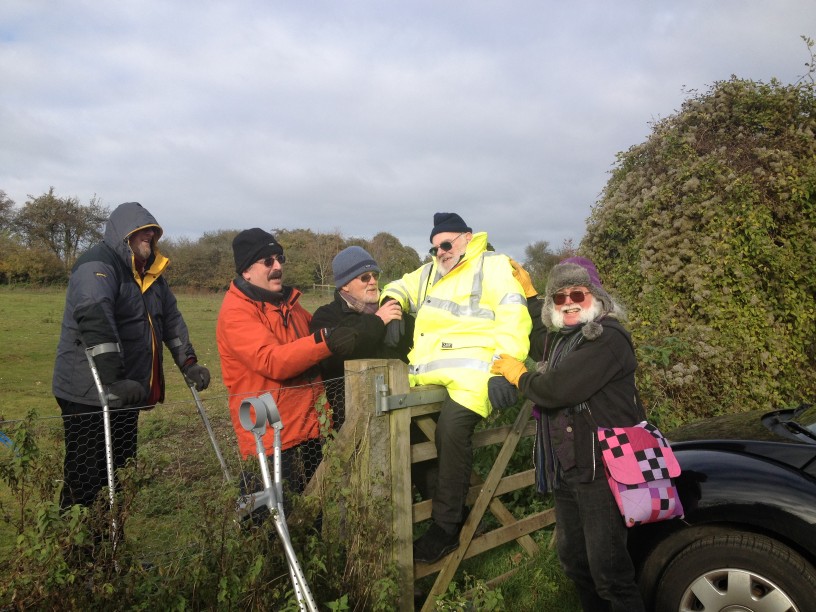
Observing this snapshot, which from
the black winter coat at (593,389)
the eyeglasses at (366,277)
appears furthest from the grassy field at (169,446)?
the black winter coat at (593,389)

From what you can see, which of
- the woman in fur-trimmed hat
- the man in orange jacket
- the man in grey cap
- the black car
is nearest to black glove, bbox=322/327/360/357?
the man in orange jacket

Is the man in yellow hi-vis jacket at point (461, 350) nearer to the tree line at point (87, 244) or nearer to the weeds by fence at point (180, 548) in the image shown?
the weeds by fence at point (180, 548)

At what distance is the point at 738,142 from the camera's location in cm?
644

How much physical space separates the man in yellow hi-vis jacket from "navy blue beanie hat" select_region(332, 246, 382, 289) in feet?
1.73

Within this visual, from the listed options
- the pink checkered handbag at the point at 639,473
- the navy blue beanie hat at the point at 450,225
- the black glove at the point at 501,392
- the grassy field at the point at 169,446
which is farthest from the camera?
the navy blue beanie hat at the point at 450,225

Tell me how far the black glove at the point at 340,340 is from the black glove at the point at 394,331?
30 cm

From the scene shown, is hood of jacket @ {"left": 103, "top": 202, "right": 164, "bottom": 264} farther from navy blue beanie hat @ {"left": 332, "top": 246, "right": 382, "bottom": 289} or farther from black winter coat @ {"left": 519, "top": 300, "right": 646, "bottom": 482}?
black winter coat @ {"left": 519, "top": 300, "right": 646, "bottom": 482}

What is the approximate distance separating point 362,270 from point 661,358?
10.3 ft

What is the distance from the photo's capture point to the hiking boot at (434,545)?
338 cm

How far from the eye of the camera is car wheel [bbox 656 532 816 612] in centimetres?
282

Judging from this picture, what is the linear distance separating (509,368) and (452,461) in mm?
601

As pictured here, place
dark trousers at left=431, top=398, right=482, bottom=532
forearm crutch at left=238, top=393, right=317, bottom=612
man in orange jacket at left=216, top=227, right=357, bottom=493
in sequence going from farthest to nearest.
Result: man in orange jacket at left=216, top=227, right=357, bottom=493 → dark trousers at left=431, top=398, right=482, bottom=532 → forearm crutch at left=238, top=393, right=317, bottom=612

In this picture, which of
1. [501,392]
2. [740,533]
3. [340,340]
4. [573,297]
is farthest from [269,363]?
[740,533]

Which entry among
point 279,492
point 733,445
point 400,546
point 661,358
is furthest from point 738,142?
point 279,492
